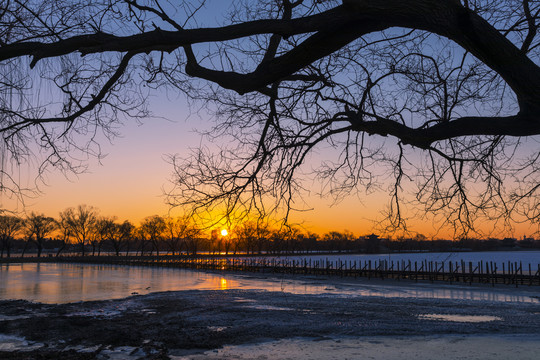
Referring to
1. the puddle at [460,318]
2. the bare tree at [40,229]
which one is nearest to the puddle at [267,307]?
the puddle at [460,318]

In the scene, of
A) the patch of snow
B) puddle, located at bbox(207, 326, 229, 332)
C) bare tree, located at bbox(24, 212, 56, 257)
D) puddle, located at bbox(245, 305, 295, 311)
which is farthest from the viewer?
bare tree, located at bbox(24, 212, 56, 257)

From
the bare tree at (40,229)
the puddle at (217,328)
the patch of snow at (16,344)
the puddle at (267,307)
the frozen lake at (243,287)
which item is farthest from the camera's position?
the bare tree at (40,229)

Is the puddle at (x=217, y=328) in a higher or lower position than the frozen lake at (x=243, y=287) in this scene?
higher

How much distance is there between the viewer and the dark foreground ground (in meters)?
12.5

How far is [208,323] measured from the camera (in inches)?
651

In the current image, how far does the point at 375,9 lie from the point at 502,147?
3260 mm

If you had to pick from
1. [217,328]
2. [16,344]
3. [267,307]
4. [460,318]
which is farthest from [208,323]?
[460,318]

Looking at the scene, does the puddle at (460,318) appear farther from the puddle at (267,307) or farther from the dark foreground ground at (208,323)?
the puddle at (267,307)

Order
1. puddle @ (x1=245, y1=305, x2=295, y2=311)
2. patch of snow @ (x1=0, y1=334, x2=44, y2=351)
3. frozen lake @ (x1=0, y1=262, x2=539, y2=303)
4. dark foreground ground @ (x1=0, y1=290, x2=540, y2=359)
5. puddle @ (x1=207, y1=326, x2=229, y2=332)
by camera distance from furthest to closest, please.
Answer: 1. frozen lake @ (x1=0, y1=262, x2=539, y2=303)
2. puddle @ (x1=245, y1=305, x2=295, y2=311)
3. puddle @ (x1=207, y1=326, x2=229, y2=332)
4. dark foreground ground @ (x1=0, y1=290, x2=540, y2=359)
5. patch of snow @ (x1=0, y1=334, x2=44, y2=351)

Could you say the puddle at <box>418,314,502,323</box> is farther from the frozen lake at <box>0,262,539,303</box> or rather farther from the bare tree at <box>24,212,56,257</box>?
the bare tree at <box>24,212,56,257</box>

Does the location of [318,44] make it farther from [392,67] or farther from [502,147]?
[502,147]

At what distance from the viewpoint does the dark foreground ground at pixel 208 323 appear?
12500mm

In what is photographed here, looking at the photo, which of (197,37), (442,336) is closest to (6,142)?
(197,37)

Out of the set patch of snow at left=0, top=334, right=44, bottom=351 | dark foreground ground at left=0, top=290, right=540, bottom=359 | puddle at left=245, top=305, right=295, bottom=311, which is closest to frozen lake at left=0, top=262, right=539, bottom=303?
puddle at left=245, top=305, right=295, bottom=311
